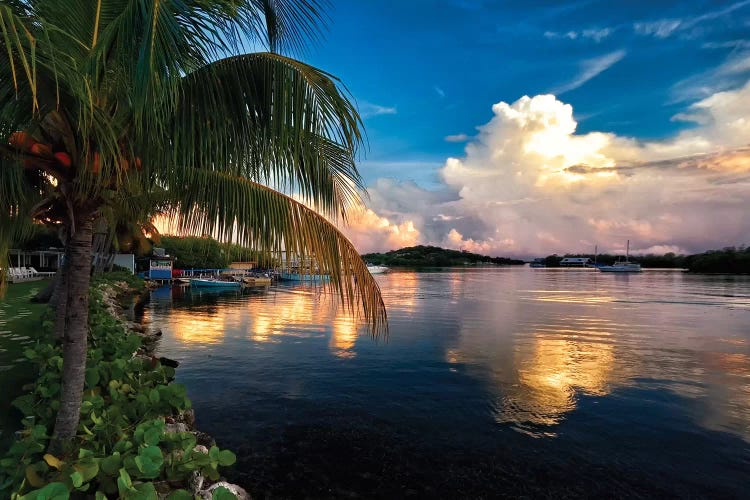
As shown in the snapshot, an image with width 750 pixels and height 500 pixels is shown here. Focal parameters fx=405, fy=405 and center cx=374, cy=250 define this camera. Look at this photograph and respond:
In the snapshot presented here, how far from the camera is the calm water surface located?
6.51m

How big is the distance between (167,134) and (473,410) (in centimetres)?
835

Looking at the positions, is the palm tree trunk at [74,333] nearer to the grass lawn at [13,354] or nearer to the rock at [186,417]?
the grass lawn at [13,354]

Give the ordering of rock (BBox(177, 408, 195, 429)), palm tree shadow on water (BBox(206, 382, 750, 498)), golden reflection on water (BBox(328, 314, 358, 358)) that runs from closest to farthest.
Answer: palm tree shadow on water (BBox(206, 382, 750, 498)), rock (BBox(177, 408, 195, 429)), golden reflection on water (BBox(328, 314, 358, 358))

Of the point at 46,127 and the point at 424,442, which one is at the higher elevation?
the point at 46,127

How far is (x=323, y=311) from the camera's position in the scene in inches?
1121

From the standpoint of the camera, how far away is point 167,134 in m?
4.30

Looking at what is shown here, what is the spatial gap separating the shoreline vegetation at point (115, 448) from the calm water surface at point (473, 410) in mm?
1708

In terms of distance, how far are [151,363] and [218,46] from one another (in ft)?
21.1

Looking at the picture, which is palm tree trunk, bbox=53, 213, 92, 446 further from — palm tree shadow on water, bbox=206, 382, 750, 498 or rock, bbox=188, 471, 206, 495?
palm tree shadow on water, bbox=206, 382, 750, 498

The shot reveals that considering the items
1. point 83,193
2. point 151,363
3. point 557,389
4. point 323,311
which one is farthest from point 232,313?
point 83,193

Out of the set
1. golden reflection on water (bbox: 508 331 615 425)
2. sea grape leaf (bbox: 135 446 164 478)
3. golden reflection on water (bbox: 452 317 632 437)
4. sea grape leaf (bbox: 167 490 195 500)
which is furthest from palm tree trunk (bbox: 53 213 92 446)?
golden reflection on water (bbox: 508 331 615 425)

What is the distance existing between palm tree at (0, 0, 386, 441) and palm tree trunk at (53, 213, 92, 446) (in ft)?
0.04

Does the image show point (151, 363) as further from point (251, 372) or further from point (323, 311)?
point (323, 311)

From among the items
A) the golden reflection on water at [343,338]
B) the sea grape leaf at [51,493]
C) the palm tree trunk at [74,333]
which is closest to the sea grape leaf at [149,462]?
the sea grape leaf at [51,493]
